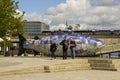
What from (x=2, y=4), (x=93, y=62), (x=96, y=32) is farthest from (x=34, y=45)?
(x=96, y=32)

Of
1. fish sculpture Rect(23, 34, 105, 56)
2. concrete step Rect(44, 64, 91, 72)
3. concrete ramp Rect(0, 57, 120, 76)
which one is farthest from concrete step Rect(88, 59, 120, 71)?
fish sculpture Rect(23, 34, 105, 56)

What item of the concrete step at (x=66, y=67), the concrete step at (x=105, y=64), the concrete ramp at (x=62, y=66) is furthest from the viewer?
the concrete step at (x=105, y=64)

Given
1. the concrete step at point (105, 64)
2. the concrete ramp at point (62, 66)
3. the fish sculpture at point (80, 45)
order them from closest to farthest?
1. the concrete ramp at point (62, 66)
2. the concrete step at point (105, 64)
3. the fish sculpture at point (80, 45)

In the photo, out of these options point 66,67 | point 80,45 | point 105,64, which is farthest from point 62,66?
point 80,45

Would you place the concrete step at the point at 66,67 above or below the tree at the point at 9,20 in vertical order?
below

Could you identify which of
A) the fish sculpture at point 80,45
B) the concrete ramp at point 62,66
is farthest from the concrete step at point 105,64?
the fish sculpture at point 80,45

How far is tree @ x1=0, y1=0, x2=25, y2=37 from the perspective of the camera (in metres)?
48.8

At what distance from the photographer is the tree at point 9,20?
48750 mm

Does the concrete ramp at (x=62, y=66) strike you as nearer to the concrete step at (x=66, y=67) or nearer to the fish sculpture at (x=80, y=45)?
the concrete step at (x=66, y=67)

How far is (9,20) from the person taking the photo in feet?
161

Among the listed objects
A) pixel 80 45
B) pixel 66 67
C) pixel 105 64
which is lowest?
pixel 66 67

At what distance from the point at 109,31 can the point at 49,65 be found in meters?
124

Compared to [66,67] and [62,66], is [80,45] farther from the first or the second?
[62,66]

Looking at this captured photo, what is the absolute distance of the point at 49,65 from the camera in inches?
934
